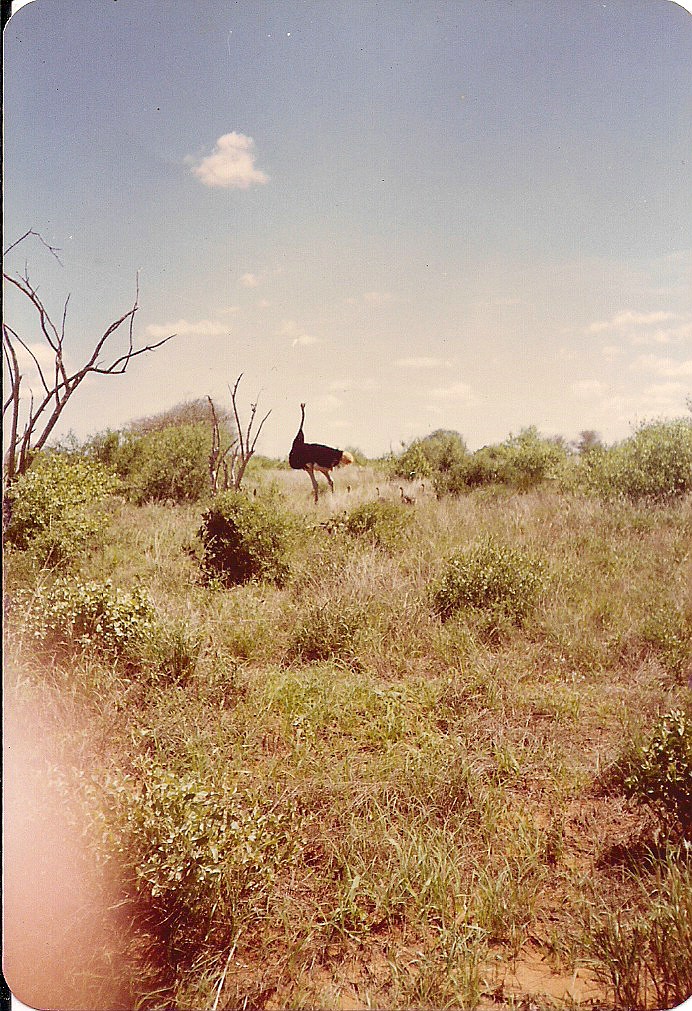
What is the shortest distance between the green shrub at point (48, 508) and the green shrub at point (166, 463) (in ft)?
0.32

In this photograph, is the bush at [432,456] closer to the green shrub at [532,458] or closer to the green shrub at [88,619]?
the green shrub at [532,458]

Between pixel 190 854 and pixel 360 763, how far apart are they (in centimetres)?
71

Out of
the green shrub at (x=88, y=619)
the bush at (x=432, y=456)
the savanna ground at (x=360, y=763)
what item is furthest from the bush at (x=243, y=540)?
the bush at (x=432, y=456)

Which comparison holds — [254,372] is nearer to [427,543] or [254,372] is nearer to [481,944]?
[427,543]

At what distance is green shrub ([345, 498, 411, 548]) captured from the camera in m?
3.00

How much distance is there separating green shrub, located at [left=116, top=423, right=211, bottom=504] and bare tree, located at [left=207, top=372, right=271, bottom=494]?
0.03 m

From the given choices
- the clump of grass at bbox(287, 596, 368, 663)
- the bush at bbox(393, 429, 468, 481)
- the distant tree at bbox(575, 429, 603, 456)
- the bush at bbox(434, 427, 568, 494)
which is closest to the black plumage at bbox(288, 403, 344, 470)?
the bush at bbox(393, 429, 468, 481)

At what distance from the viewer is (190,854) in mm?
2250

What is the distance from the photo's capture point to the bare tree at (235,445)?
2803 mm

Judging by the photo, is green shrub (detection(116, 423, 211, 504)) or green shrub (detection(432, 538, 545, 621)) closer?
green shrub (detection(116, 423, 211, 504))

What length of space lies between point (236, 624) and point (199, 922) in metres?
1.09

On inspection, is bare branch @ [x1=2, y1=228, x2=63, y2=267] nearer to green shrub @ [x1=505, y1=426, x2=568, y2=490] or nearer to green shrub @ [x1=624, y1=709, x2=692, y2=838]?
green shrub @ [x1=505, y1=426, x2=568, y2=490]

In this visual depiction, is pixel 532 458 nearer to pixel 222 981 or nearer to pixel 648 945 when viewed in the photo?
pixel 648 945

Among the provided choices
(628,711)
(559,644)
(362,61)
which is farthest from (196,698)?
(362,61)
